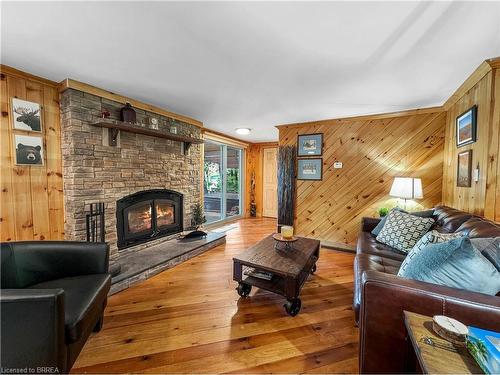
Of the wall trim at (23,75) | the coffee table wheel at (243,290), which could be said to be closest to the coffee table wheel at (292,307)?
the coffee table wheel at (243,290)

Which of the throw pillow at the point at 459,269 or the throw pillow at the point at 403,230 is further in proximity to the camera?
the throw pillow at the point at 403,230

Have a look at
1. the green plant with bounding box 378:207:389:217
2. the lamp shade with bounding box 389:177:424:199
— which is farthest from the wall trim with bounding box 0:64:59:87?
the green plant with bounding box 378:207:389:217

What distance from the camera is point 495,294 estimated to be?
1.15 metres

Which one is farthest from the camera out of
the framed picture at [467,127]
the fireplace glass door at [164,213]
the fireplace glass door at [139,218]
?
the fireplace glass door at [164,213]

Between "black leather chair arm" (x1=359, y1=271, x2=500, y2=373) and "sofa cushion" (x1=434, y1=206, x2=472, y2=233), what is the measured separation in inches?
45.5

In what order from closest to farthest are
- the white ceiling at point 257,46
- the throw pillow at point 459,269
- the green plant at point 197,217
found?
1. the throw pillow at point 459,269
2. the white ceiling at point 257,46
3. the green plant at point 197,217

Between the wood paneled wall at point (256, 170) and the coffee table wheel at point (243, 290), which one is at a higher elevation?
the wood paneled wall at point (256, 170)

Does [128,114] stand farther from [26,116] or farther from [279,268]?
[279,268]

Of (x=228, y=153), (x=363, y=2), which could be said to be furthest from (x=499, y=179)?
(x=228, y=153)

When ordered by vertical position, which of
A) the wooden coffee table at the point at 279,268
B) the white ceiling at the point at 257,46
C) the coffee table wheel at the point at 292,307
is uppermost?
the white ceiling at the point at 257,46

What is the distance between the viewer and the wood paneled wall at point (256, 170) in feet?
21.2

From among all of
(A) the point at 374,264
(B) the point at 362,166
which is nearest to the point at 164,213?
(A) the point at 374,264

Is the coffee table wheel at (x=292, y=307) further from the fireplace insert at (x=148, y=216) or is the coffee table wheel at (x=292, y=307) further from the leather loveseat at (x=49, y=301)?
the fireplace insert at (x=148, y=216)

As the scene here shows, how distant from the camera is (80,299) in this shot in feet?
4.50
